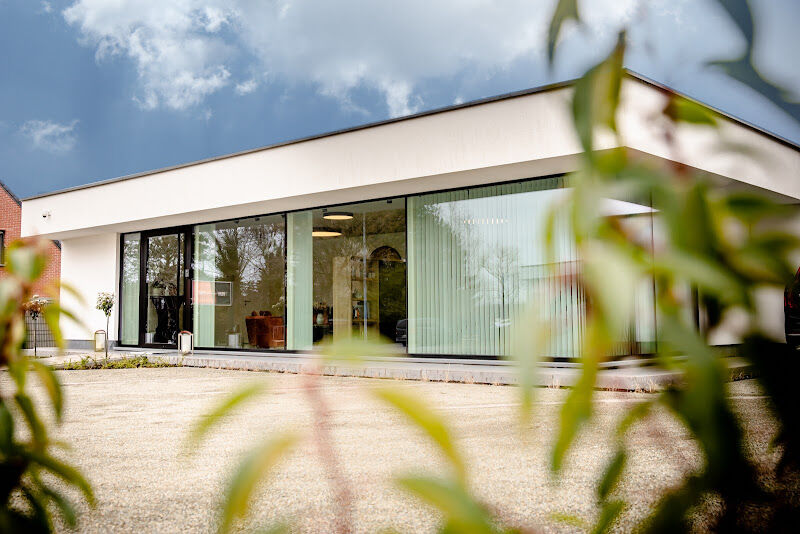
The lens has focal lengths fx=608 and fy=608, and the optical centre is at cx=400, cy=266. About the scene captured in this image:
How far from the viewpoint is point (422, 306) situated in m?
9.32

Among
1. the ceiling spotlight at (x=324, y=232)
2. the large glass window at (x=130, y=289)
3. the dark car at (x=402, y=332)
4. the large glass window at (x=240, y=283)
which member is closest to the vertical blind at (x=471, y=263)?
the dark car at (x=402, y=332)

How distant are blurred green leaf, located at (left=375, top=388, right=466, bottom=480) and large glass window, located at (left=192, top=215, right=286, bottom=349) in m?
11.0

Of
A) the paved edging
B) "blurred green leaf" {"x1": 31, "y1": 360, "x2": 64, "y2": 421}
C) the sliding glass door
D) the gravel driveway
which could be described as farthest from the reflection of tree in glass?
"blurred green leaf" {"x1": 31, "y1": 360, "x2": 64, "y2": 421}

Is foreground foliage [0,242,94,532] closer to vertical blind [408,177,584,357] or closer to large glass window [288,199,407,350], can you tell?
vertical blind [408,177,584,357]

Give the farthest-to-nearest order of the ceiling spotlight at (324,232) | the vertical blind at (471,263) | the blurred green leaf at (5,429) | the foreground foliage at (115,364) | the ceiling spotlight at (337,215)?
the ceiling spotlight at (324,232) < the ceiling spotlight at (337,215) < the foreground foliage at (115,364) < the vertical blind at (471,263) < the blurred green leaf at (5,429)

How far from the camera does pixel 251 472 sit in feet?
1.01

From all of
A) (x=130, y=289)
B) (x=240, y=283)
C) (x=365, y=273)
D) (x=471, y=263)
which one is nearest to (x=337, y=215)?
(x=365, y=273)

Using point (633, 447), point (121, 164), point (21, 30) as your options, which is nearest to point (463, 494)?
point (633, 447)

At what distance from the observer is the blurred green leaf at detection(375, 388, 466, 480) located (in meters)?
0.31

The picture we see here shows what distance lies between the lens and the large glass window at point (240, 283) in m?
11.4

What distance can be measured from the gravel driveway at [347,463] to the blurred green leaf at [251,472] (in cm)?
5

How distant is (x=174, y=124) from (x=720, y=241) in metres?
130

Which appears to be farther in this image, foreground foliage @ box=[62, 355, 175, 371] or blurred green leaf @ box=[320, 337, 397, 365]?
foreground foliage @ box=[62, 355, 175, 371]

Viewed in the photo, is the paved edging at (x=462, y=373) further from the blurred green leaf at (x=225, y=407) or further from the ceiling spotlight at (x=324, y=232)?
the blurred green leaf at (x=225, y=407)
